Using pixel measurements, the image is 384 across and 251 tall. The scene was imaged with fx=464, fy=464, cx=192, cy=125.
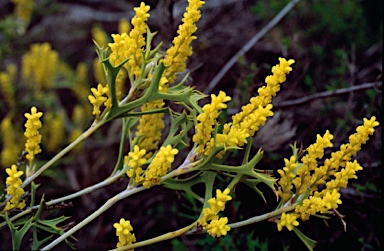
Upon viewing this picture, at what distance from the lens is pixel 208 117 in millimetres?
1031

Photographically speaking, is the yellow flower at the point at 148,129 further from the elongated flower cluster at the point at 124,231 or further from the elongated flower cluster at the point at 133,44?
the elongated flower cluster at the point at 124,231

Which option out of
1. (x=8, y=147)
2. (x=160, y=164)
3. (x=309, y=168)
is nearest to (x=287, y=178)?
(x=309, y=168)

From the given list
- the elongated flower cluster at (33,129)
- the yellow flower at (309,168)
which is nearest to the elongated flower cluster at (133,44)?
the elongated flower cluster at (33,129)

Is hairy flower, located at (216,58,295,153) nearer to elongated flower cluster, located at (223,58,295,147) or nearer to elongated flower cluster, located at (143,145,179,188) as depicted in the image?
elongated flower cluster, located at (223,58,295,147)

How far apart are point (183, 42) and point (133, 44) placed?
0.12m

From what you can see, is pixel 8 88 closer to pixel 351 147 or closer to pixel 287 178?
pixel 287 178

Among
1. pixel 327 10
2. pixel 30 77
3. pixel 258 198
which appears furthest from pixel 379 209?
pixel 30 77

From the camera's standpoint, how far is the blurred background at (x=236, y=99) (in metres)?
1.69

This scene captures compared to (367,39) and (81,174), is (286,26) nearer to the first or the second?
(367,39)

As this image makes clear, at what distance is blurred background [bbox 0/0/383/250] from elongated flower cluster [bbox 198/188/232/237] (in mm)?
403

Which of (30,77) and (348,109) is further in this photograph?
(30,77)

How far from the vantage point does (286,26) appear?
2594 mm

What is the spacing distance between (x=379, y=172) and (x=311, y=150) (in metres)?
0.77

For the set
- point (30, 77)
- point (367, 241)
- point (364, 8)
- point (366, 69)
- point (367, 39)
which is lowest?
point (367, 241)
